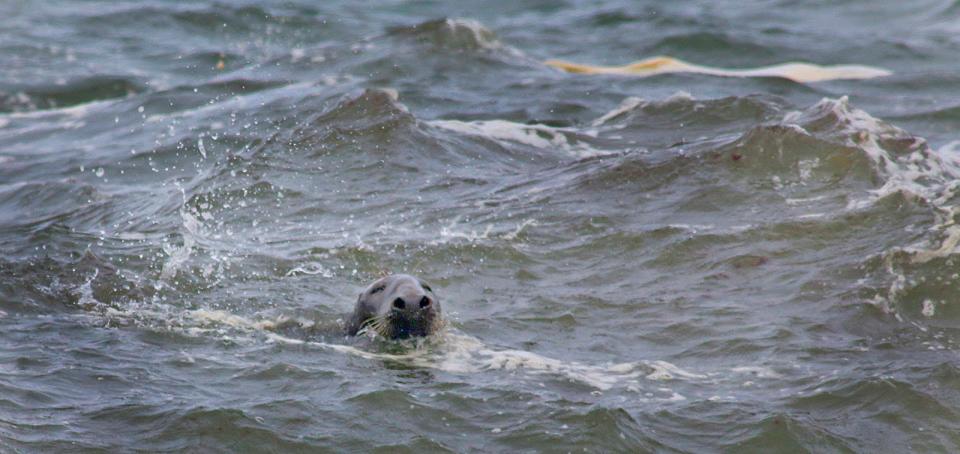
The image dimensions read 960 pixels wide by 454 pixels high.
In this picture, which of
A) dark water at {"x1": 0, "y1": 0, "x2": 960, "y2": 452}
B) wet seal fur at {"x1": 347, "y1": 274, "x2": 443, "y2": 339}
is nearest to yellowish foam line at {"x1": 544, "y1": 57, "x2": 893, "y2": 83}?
dark water at {"x1": 0, "y1": 0, "x2": 960, "y2": 452}

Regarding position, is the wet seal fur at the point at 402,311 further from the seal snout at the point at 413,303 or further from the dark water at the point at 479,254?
the dark water at the point at 479,254

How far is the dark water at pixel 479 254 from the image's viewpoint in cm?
692

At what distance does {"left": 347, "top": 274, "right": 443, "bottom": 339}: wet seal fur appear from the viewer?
7910 millimetres

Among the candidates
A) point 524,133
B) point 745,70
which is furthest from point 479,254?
point 745,70

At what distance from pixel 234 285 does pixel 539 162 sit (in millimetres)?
3499

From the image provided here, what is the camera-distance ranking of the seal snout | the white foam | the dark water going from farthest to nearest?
the white foam < the seal snout < the dark water

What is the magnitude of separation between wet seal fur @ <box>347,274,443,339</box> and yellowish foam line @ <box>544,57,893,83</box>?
28.0 feet

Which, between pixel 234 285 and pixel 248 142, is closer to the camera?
pixel 234 285

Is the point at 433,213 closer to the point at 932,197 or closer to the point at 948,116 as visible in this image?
the point at 932,197

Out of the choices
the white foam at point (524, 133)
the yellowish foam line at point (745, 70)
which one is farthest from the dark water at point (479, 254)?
the yellowish foam line at point (745, 70)

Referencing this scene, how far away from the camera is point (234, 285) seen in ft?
30.9

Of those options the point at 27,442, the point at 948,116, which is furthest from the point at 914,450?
the point at 948,116

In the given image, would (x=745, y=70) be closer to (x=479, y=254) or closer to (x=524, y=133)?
(x=524, y=133)

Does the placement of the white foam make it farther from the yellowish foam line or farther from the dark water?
the yellowish foam line
